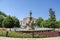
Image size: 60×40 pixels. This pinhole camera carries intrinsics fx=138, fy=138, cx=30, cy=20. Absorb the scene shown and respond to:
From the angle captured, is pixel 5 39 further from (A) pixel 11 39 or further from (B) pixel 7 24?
(B) pixel 7 24

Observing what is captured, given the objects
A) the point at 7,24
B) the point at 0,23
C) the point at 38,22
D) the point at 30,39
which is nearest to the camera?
the point at 30,39

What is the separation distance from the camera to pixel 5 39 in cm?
1547

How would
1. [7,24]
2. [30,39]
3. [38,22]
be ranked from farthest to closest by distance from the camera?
[38,22] → [7,24] → [30,39]

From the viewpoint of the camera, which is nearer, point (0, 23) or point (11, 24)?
point (11, 24)

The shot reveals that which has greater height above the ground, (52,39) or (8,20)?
(8,20)

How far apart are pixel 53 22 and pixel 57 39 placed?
48712mm

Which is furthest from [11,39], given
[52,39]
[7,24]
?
[7,24]

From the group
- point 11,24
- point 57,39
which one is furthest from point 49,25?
point 57,39

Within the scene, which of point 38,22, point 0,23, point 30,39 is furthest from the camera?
point 38,22

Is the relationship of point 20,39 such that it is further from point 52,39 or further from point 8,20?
point 8,20

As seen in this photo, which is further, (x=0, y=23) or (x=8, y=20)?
(x=0, y=23)

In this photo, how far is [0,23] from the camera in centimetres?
7088

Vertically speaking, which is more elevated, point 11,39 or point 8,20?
point 8,20

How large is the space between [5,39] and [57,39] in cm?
576
